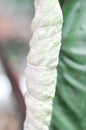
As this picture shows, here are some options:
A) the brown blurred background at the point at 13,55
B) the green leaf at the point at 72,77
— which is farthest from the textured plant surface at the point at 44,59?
the brown blurred background at the point at 13,55

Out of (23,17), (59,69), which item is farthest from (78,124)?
(23,17)

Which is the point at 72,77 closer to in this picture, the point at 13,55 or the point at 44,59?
the point at 44,59

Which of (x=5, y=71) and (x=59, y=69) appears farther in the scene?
(x=5, y=71)

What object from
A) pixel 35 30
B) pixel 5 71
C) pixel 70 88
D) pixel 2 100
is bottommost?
pixel 2 100

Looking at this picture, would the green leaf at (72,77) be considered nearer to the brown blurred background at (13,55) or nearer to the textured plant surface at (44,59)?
the textured plant surface at (44,59)

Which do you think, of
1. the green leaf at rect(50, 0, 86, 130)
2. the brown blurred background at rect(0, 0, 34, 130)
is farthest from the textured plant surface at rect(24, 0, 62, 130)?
the brown blurred background at rect(0, 0, 34, 130)

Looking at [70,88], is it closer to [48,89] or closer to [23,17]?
[48,89]

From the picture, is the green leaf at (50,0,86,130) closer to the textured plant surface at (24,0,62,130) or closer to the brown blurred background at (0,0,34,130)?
the textured plant surface at (24,0,62,130)
